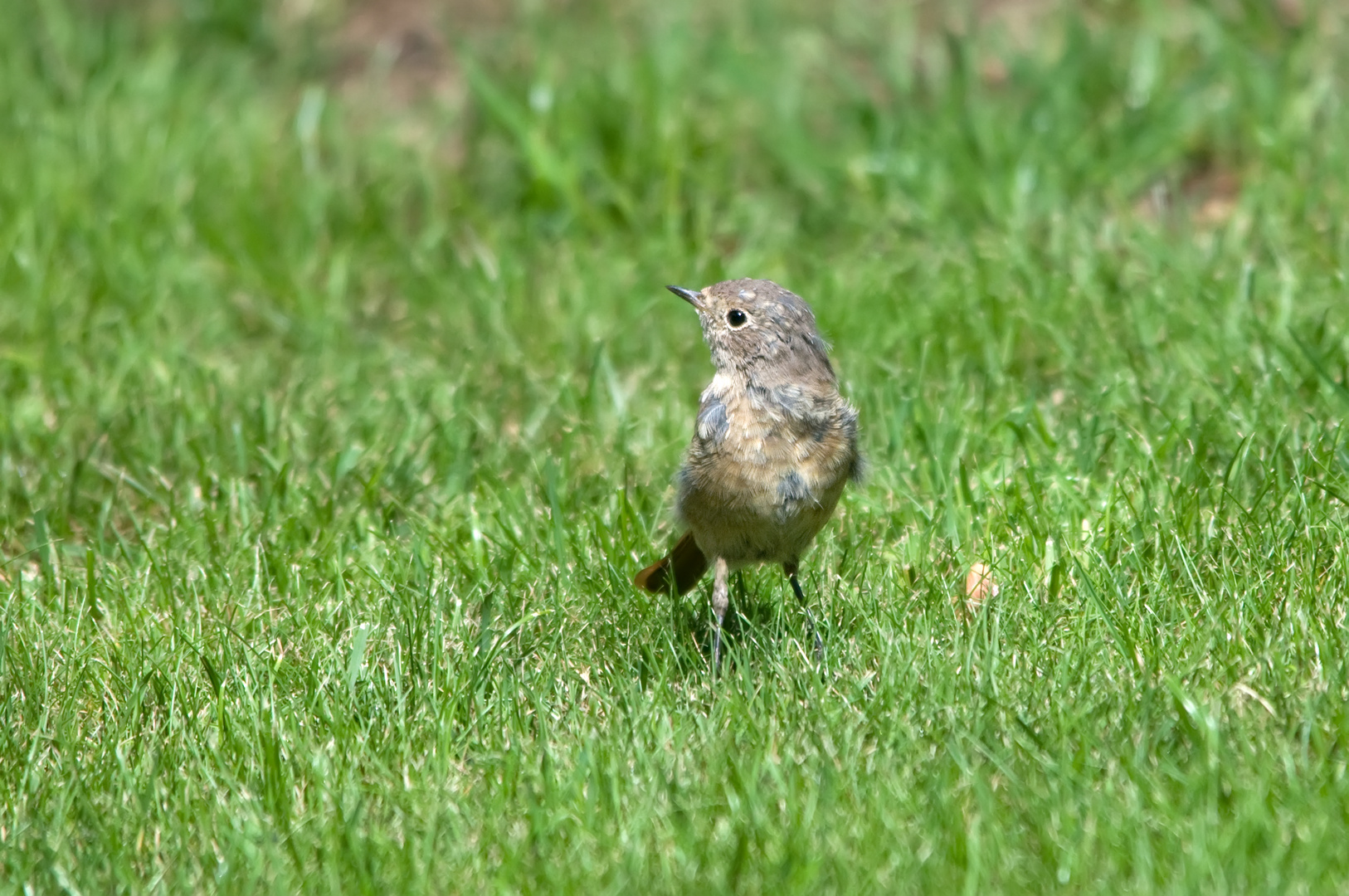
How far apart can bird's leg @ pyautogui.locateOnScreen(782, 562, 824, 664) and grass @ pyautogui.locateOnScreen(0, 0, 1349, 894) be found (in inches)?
2.4

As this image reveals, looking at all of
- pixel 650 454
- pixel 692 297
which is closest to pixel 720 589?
pixel 692 297

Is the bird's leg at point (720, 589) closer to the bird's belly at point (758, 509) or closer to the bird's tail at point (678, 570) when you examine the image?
the bird's belly at point (758, 509)

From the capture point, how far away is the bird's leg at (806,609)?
15.0ft

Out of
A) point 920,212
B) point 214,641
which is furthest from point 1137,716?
point 920,212

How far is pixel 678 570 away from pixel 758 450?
1.85 ft

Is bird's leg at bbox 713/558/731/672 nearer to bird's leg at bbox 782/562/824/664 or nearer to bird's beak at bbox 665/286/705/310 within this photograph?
bird's leg at bbox 782/562/824/664

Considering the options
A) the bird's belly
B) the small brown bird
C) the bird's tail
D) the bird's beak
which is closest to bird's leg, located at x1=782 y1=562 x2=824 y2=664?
the small brown bird

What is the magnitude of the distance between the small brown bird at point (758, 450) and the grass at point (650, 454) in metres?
0.21

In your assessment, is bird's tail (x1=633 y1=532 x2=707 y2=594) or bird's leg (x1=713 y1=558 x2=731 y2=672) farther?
bird's tail (x1=633 y1=532 x2=707 y2=594)

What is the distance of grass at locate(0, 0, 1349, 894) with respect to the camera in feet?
12.7

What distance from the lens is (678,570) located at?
5.13 metres

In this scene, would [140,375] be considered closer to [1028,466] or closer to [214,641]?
[214,641]

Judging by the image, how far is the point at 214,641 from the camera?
4.92 m

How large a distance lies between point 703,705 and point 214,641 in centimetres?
151
